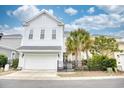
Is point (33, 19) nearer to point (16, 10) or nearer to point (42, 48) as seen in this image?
point (16, 10)

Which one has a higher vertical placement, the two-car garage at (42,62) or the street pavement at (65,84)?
the two-car garage at (42,62)

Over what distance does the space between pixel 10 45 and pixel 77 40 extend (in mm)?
6617

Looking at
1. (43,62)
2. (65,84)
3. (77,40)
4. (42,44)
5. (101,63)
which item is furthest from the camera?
(77,40)

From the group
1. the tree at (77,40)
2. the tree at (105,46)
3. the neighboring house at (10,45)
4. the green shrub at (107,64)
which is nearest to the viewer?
the green shrub at (107,64)

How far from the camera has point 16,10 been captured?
9281 mm

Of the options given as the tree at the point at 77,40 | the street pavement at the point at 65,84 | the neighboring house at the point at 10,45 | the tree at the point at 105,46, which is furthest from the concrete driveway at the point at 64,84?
the neighboring house at the point at 10,45

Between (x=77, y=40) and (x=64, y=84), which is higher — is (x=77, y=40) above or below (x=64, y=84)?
above

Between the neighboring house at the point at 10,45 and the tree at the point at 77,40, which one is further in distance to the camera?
the neighboring house at the point at 10,45

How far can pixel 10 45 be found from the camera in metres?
13.5

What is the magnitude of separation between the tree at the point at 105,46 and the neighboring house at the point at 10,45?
747 centimetres

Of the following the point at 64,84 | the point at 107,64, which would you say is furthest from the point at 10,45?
the point at 64,84

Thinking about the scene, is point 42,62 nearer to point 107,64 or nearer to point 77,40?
point 77,40

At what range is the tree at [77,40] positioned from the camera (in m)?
11.6

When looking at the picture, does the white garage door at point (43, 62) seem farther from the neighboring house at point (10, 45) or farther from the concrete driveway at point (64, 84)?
the concrete driveway at point (64, 84)
